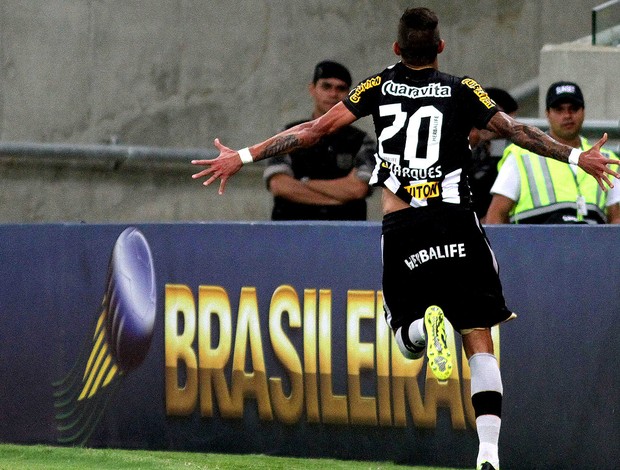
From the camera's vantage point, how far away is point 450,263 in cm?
694

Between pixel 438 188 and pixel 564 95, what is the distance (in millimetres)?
2541

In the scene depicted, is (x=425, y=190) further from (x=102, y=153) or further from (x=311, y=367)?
(x=102, y=153)

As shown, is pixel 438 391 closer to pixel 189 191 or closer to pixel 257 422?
pixel 257 422

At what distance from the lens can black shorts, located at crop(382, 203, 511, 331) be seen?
22.7ft

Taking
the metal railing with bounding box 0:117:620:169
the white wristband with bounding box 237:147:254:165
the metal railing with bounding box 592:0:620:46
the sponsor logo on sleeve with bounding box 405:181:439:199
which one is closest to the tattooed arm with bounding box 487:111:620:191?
the sponsor logo on sleeve with bounding box 405:181:439:199

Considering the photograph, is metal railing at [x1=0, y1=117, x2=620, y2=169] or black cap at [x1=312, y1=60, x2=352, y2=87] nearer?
black cap at [x1=312, y1=60, x2=352, y2=87]

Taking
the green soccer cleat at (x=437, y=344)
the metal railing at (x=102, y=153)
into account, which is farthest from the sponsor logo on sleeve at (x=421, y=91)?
the metal railing at (x=102, y=153)

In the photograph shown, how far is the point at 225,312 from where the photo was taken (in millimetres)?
8820

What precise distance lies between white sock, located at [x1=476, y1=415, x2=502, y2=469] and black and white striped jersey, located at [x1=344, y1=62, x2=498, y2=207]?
98 cm

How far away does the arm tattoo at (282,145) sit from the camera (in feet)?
23.6

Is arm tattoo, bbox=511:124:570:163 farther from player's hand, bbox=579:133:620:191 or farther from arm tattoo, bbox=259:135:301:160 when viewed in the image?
arm tattoo, bbox=259:135:301:160

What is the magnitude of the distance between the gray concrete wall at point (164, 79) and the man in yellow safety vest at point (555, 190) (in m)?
4.95

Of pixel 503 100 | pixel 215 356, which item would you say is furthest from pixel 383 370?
pixel 503 100

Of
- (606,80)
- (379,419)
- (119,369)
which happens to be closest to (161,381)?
(119,369)
